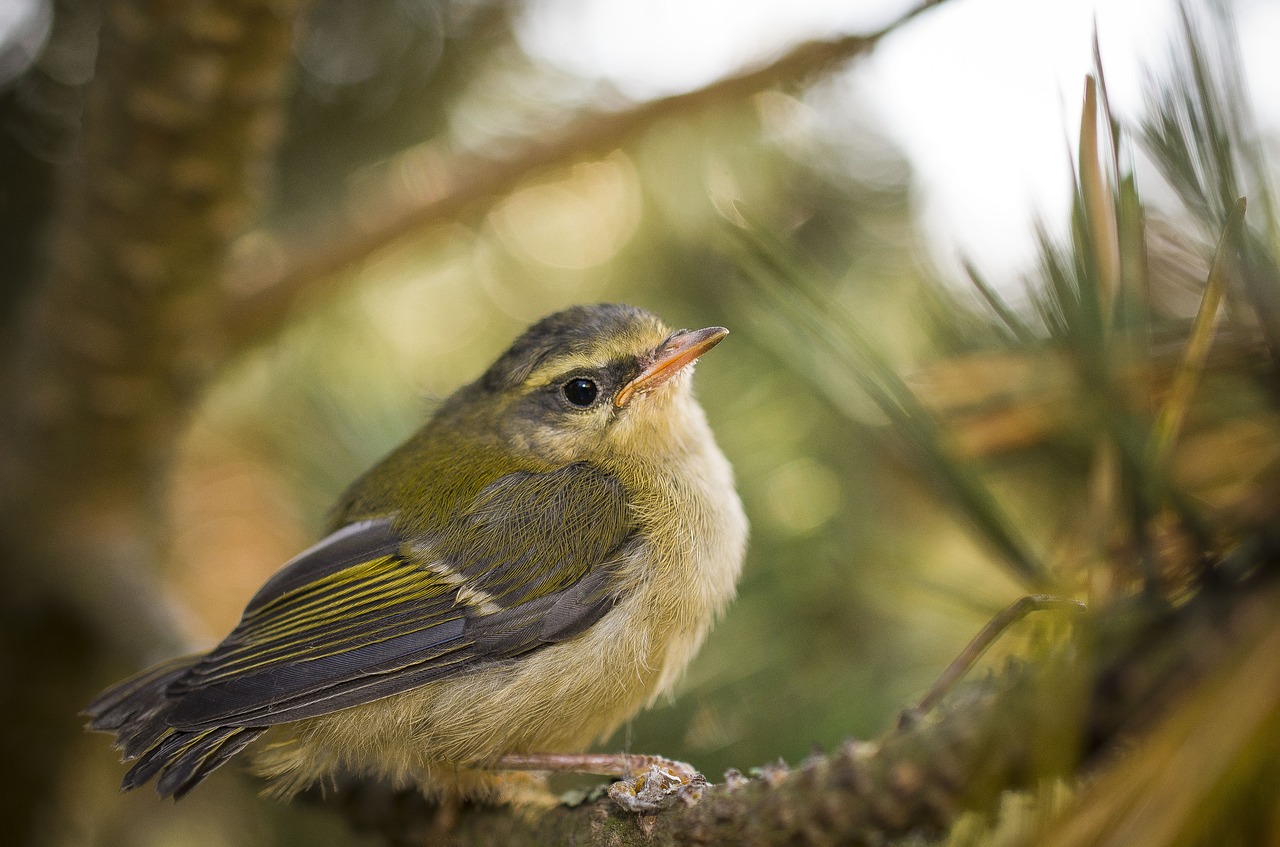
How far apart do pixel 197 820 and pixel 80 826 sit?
350mm

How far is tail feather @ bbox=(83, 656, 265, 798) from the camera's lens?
128cm

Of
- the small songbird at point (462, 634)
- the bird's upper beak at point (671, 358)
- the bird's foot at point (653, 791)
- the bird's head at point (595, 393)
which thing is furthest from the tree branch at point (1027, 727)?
the bird's head at point (595, 393)

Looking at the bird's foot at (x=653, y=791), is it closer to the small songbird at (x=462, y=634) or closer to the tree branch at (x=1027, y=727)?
the tree branch at (x=1027, y=727)

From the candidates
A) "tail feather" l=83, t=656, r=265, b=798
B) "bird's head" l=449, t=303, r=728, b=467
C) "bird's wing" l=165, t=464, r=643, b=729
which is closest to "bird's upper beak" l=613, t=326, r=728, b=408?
"bird's head" l=449, t=303, r=728, b=467

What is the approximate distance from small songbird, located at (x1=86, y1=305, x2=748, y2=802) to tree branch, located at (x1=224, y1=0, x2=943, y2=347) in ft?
1.99

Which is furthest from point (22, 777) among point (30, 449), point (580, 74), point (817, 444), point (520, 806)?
point (580, 74)

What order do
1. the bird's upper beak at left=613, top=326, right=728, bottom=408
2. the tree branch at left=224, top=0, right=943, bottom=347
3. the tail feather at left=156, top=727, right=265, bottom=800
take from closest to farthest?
the tail feather at left=156, top=727, right=265, bottom=800, the bird's upper beak at left=613, top=326, right=728, bottom=408, the tree branch at left=224, top=0, right=943, bottom=347

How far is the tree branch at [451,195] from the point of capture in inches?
76.0

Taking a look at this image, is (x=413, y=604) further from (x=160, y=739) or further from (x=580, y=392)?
(x=580, y=392)

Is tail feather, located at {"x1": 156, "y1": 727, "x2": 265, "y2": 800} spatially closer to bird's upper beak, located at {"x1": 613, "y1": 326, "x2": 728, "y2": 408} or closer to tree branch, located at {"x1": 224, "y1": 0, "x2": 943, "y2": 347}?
bird's upper beak, located at {"x1": 613, "y1": 326, "x2": 728, "y2": 408}

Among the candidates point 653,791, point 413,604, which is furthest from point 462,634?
point 653,791

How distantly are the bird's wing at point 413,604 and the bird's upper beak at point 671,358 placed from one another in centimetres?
22

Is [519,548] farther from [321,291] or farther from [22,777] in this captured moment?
[22,777]

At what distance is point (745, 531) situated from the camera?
169 centimetres
